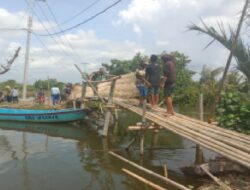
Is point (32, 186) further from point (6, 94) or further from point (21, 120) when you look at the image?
point (6, 94)

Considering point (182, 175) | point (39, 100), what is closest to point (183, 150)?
point (182, 175)

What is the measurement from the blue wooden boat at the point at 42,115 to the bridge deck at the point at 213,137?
9558 millimetres

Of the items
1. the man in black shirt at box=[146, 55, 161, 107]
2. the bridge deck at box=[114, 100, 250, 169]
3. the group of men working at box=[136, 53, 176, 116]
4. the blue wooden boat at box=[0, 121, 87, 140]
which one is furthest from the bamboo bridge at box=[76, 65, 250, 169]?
the blue wooden boat at box=[0, 121, 87, 140]

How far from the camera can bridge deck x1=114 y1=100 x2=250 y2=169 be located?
6.69 meters

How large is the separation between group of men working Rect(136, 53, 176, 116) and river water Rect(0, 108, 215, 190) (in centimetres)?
168

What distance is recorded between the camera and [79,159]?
12.6 m

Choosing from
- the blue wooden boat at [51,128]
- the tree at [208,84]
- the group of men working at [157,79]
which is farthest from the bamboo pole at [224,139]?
the tree at [208,84]

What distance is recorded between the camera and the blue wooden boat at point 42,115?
66.4ft

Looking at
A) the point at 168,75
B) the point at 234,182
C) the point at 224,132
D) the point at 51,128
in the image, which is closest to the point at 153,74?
the point at 168,75

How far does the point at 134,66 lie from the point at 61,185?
32031mm

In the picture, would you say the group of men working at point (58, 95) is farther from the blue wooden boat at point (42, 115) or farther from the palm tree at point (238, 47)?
the palm tree at point (238, 47)

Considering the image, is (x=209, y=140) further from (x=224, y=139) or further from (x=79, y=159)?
(x=79, y=159)

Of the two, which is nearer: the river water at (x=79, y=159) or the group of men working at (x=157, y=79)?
the river water at (x=79, y=159)

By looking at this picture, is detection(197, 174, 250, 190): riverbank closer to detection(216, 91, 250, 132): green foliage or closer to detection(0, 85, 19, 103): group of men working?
detection(216, 91, 250, 132): green foliage
